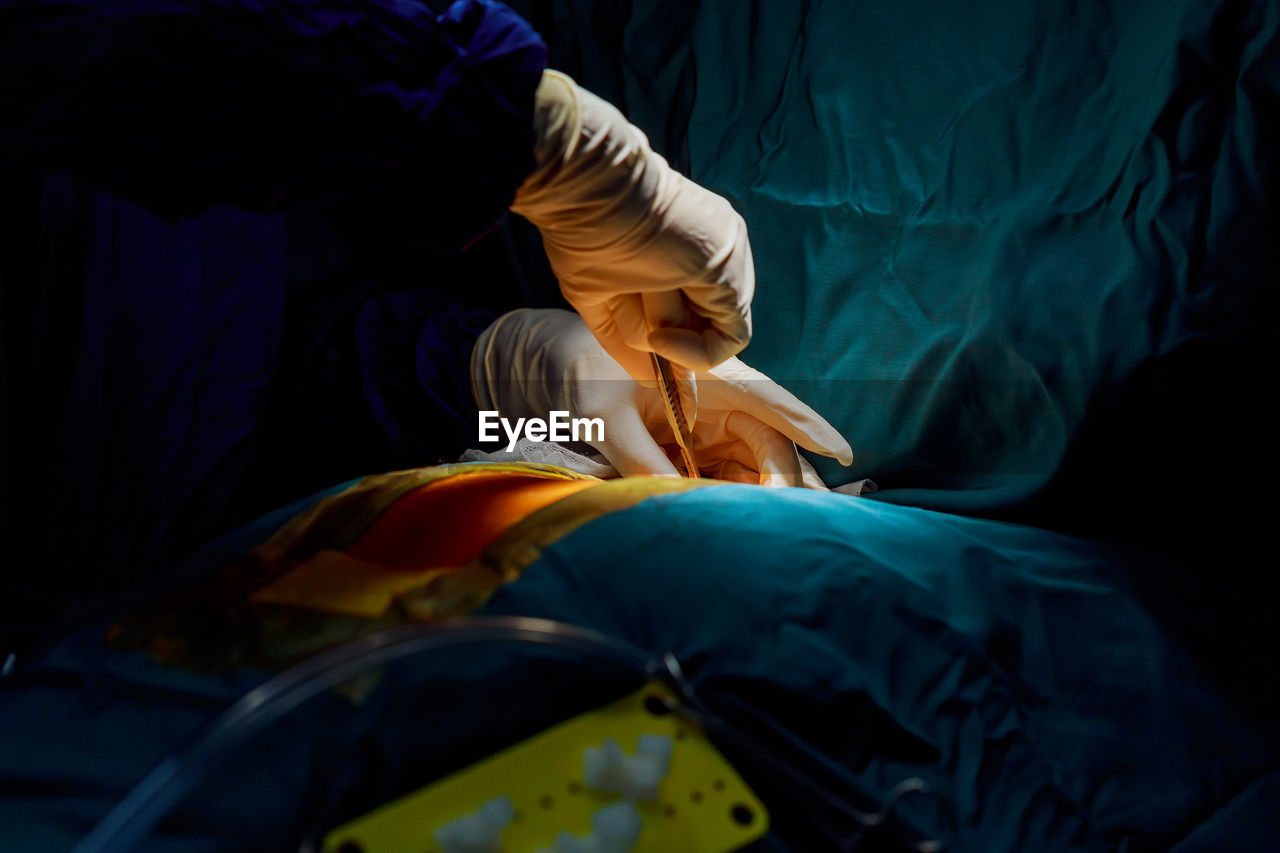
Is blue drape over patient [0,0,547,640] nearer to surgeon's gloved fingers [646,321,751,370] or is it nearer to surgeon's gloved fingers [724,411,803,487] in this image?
surgeon's gloved fingers [646,321,751,370]

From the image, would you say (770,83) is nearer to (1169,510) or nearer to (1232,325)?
(1232,325)

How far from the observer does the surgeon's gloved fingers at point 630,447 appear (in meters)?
1.79

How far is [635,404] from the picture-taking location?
6.28 ft

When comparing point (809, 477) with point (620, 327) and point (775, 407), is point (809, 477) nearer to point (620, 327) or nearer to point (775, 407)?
point (775, 407)

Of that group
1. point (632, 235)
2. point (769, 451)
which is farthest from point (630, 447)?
point (632, 235)

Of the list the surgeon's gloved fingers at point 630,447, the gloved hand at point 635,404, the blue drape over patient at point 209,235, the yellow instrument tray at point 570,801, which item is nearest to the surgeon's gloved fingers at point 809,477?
the gloved hand at point 635,404

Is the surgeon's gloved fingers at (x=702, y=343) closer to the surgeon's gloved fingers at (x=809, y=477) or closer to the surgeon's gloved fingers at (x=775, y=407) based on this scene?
the surgeon's gloved fingers at (x=775, y=407)

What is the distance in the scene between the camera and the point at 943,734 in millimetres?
804

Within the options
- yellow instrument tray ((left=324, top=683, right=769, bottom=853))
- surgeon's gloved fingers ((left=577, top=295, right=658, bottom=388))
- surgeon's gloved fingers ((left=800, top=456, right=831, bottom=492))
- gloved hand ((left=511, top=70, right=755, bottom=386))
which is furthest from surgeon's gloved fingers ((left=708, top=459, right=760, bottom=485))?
yellow instrument tray ((left=324, top=683, right=769, bottom=853))

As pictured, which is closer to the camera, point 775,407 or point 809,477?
point 775,407

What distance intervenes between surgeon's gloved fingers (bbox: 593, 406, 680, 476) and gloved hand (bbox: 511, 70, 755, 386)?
342 millimetres

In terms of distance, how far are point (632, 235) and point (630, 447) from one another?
689mm

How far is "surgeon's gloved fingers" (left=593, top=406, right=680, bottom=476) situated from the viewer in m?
1.79

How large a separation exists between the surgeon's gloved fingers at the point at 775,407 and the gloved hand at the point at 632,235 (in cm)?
36
